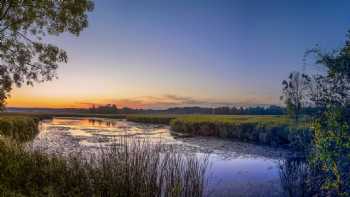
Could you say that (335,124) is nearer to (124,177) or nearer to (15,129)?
(124,177)

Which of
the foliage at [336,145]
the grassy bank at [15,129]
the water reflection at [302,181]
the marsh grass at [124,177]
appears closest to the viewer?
the foliage at [336,145]

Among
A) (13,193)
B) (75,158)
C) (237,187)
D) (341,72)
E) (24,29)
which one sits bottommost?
(237,187)

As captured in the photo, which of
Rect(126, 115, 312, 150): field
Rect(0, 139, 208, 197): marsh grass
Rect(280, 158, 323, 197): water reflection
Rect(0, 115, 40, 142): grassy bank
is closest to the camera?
Rect(0, 139, 208, 197): marsh grass

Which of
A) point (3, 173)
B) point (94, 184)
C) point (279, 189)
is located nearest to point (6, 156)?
point (3, 173)

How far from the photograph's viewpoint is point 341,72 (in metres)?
7.45

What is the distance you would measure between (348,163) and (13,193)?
7.91 metres

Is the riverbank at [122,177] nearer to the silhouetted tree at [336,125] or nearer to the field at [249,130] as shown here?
the silhouetted tree at [336,125]

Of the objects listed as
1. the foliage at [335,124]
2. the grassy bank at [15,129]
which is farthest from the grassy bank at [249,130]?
the grassy bank at [15,129]

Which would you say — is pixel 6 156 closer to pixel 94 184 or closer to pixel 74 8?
pixel 94 184

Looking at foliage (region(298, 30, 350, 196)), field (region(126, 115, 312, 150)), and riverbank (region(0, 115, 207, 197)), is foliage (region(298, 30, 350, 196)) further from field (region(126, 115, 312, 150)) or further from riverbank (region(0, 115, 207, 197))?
field (region(126, 115, 312, 150))

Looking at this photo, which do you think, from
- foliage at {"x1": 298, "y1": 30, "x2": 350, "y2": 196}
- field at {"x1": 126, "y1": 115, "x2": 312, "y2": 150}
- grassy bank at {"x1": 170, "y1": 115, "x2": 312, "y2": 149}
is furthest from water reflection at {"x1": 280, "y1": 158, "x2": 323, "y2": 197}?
grassy bank at {"x1": 170, "y1": 115, "x2": 312, "y2": 149}

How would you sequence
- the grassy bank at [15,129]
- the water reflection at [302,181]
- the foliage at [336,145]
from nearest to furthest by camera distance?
1. the foliage at [336,145]
2. the water reflection at [302,181]
3. the grassy bank at [15,129]

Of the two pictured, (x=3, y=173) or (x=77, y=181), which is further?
(x=3, y=173)

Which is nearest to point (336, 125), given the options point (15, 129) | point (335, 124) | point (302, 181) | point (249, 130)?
point (335, 124)
